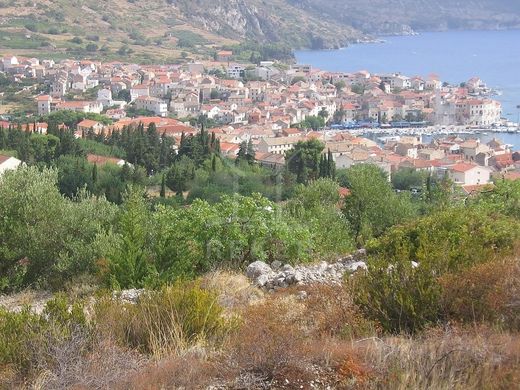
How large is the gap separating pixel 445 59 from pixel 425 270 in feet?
305

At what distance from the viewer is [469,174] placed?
1164 inches

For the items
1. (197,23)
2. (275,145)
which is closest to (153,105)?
(275,145)

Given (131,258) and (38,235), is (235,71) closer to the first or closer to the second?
(38,235)

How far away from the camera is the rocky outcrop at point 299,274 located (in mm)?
5453

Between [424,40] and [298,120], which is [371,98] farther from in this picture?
[424,40]

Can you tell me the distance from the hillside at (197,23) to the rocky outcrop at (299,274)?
202 ft

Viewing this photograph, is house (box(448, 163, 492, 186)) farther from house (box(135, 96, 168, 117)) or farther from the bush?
the bush

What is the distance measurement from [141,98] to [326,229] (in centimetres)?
4269

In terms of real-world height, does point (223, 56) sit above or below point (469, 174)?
above

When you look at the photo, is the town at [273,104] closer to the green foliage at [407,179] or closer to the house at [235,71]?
the house at [235,71]

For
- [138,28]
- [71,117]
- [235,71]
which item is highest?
[138,28]

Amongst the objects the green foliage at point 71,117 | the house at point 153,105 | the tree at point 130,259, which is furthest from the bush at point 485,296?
the house at point 153,105

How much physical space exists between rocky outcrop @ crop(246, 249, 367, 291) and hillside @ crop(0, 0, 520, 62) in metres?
61.7

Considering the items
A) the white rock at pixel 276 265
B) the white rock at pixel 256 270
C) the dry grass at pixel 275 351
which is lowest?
the white rock at pixel 276 265
